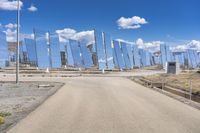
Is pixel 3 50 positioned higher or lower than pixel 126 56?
higher

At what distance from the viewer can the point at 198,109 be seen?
14453 mm

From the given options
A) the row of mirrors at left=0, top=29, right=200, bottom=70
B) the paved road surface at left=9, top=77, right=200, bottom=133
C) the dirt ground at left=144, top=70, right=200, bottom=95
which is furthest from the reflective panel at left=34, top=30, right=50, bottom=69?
the paved road surface at left=9, top=77, right=200, bottom=133

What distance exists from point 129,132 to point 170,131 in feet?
3.63

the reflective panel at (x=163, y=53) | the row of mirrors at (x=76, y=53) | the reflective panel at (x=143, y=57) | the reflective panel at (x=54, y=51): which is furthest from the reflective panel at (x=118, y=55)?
the reflective panel at (x=143, y=57)

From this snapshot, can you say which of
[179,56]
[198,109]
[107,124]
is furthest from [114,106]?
[179,56]

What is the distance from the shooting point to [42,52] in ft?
213

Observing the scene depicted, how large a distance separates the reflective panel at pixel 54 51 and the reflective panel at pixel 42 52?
1.10m

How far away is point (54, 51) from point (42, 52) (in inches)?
127

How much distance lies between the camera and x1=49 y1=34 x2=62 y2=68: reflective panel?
66312 millimetres

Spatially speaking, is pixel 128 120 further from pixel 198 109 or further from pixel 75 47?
pixel 75 47

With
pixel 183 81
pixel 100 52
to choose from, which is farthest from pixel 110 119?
pixel 100 52

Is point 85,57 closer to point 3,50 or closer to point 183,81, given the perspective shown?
point 3,50

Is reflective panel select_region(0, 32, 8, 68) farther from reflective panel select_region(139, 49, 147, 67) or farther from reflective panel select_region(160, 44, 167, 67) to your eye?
reflective panel select_region(139, 49, 147, 67)

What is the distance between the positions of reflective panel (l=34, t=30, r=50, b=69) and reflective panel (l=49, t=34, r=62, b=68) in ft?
3.60
